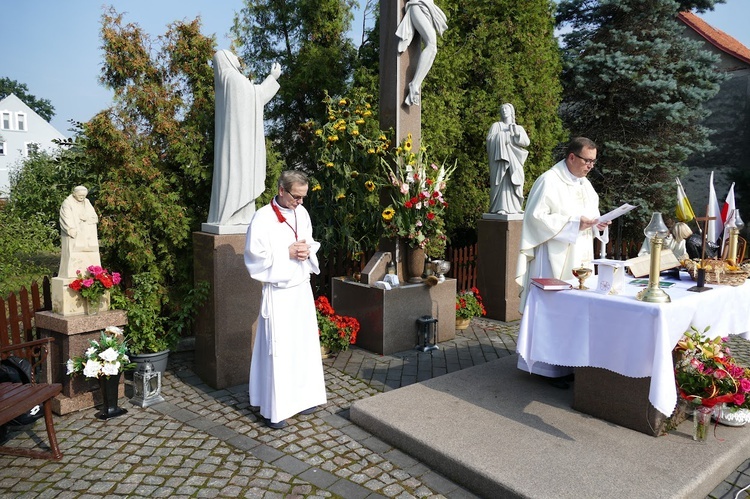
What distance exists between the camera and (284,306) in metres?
4.39

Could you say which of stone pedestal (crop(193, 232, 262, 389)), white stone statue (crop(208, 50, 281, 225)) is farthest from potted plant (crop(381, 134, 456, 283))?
stone pedestal (crop(193, 232, 262, 389))

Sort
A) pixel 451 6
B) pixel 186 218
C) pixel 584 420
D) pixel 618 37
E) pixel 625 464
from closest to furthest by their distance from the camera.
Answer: pixel 625 464, pixel 584 420, pixel 186 218, pixel 451 6, pixel 618 37

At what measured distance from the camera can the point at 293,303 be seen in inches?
175

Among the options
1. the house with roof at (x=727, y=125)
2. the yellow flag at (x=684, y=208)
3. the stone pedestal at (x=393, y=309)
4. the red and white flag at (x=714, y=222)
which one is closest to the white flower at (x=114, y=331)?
the stone pedestal at (x=393, y=309)

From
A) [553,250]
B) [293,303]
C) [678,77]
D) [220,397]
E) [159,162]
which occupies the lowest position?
[220,397]

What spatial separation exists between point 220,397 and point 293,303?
1.43 metres

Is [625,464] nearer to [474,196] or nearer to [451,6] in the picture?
[474,196]

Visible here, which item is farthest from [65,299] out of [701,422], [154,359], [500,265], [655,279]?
[500,265]

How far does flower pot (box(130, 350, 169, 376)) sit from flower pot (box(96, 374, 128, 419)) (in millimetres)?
406

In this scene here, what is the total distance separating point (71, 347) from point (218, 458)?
1.84 m

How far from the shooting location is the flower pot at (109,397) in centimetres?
466

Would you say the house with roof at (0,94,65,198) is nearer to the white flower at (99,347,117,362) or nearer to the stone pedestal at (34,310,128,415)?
the stone pedestal at (34,310,128,415)

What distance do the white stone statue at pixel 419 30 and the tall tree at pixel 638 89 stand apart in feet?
25.0

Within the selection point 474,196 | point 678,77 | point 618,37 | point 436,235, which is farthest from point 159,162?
point 678,77
